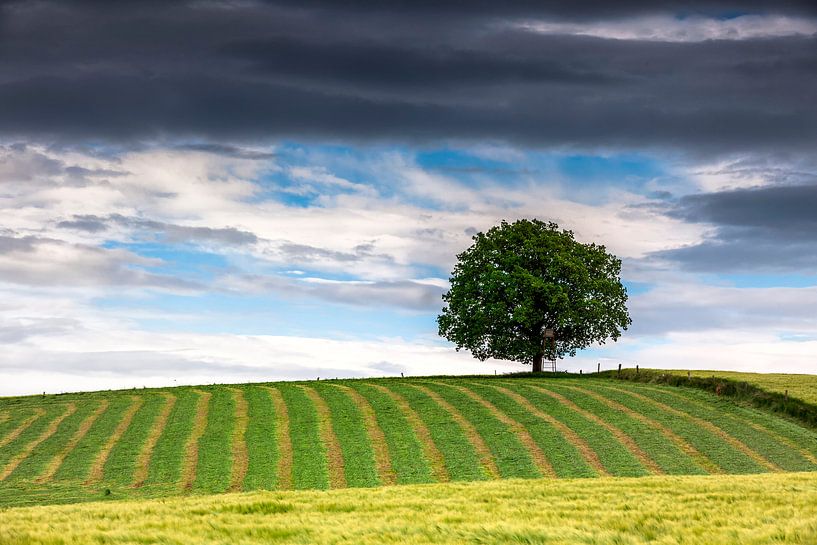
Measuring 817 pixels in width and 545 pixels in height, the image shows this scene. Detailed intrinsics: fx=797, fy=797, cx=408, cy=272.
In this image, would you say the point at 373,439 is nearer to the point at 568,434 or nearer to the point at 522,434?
the point at 522,434

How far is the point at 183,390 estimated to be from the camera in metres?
72.6

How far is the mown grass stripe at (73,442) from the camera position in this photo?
4100 centimetres

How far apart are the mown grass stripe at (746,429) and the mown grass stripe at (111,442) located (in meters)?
35.1

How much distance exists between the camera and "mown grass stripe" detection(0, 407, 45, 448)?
2004 inches

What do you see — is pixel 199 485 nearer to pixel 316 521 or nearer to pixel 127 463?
pixel 127 463

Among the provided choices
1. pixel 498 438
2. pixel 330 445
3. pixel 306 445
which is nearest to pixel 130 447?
pixel 306 445

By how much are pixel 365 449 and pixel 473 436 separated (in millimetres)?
7015

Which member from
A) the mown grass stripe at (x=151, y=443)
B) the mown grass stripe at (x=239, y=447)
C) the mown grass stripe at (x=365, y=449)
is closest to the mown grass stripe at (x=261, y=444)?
the mown grass stripe at (x=239, y=447)

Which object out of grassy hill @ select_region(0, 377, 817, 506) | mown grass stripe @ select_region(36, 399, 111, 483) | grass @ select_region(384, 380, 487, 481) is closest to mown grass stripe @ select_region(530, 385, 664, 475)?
grassy hill @ select_region(0, 377, 817, 506)

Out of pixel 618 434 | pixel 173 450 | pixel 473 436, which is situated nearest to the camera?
pixel 173 450

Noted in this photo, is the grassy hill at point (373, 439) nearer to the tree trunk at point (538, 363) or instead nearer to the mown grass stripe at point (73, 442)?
the mown grass stripe at point (73, 442)

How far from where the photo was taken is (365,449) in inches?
1724

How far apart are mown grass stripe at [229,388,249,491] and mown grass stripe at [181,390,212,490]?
1981 millimetres

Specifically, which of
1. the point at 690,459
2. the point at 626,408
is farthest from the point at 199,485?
the point at 626,408
